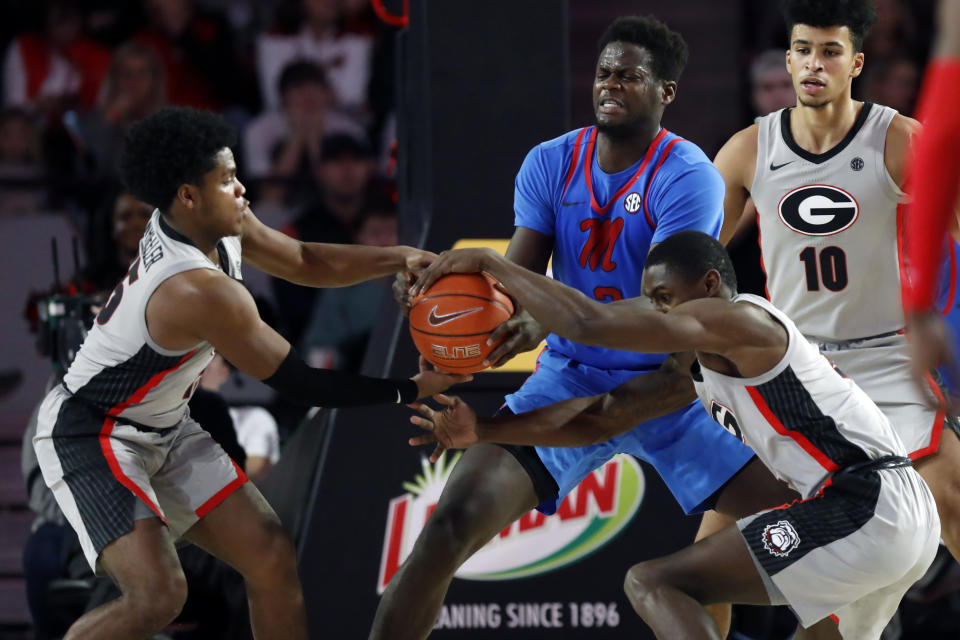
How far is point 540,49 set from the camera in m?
5.50

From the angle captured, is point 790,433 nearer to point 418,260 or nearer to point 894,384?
point 894,384

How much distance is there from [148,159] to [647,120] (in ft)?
5.19

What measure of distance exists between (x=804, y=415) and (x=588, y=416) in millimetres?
713

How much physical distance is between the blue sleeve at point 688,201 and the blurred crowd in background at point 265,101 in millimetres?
2855

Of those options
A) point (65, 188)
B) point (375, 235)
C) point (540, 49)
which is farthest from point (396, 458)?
point (65, 188)

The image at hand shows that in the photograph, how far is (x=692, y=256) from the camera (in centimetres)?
373

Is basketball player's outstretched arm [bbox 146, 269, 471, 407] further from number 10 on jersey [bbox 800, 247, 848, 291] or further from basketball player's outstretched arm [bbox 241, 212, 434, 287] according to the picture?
number 10 on jersey [bbox 800, 247, 848, 291]

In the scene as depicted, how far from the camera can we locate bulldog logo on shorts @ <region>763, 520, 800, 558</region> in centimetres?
367

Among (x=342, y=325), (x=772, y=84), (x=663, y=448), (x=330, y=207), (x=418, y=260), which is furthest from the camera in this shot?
(x=330, y=207)

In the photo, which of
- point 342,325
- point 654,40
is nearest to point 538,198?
point 654,40

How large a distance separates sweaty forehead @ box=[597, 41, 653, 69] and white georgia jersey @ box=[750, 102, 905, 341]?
2.29 ft

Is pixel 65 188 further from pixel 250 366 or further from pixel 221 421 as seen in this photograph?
pixel 250 366

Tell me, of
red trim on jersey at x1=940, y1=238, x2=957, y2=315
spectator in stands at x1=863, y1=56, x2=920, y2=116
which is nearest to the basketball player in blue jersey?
red trim on jersey at x1=940, y1=238, x2=957, y2=315

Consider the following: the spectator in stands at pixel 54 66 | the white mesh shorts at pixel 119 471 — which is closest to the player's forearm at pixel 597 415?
the white mesh shorts at pixel 119 471
